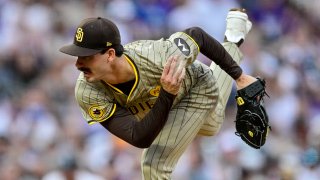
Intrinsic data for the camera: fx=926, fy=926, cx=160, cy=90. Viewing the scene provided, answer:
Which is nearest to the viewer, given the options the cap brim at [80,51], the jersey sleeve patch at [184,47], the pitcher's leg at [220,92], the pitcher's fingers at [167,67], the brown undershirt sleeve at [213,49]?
the pitcher's fingers at [167,67]

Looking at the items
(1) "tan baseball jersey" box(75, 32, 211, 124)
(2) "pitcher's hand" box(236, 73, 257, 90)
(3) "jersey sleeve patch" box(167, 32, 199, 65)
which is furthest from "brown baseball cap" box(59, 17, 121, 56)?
(2) "pitcher's hand" box(236, 73, 257, 90)

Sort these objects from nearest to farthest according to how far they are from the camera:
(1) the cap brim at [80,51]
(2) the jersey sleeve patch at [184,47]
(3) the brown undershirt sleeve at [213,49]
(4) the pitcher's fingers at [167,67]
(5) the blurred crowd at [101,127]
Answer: (4) the pitcher's fingers at [167,67] → (1) the cap brim at [80,51] → (2) the jersey sleeve patch at [184,47] → (3) the brown undershirt sleeve at [213,49] → (5) the blurred crowd at [101,127]

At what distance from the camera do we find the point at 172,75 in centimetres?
534

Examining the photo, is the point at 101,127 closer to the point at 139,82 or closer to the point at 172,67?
the point at 139,82

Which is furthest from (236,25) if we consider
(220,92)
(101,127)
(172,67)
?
(101,127)

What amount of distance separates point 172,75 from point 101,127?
13.7 ft

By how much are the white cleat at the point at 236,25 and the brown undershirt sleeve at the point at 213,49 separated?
58cm

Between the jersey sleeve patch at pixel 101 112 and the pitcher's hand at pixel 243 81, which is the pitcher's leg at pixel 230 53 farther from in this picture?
the jersey sleeve patch at pixel 101 112

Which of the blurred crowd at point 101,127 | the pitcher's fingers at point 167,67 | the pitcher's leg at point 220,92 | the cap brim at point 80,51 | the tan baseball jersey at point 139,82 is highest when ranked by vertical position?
the pitcher's fingers at point 167,67

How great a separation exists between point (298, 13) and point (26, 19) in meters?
3.66

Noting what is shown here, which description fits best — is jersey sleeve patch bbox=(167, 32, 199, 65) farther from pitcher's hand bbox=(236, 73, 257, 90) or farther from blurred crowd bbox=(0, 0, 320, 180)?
blurred crowd bbox=(0, 0, 320, 180)

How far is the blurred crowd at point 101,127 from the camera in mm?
8938

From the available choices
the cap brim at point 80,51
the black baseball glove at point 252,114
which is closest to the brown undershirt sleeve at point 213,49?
the black baseball glove at point 252,114

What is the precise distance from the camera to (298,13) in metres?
12.0
